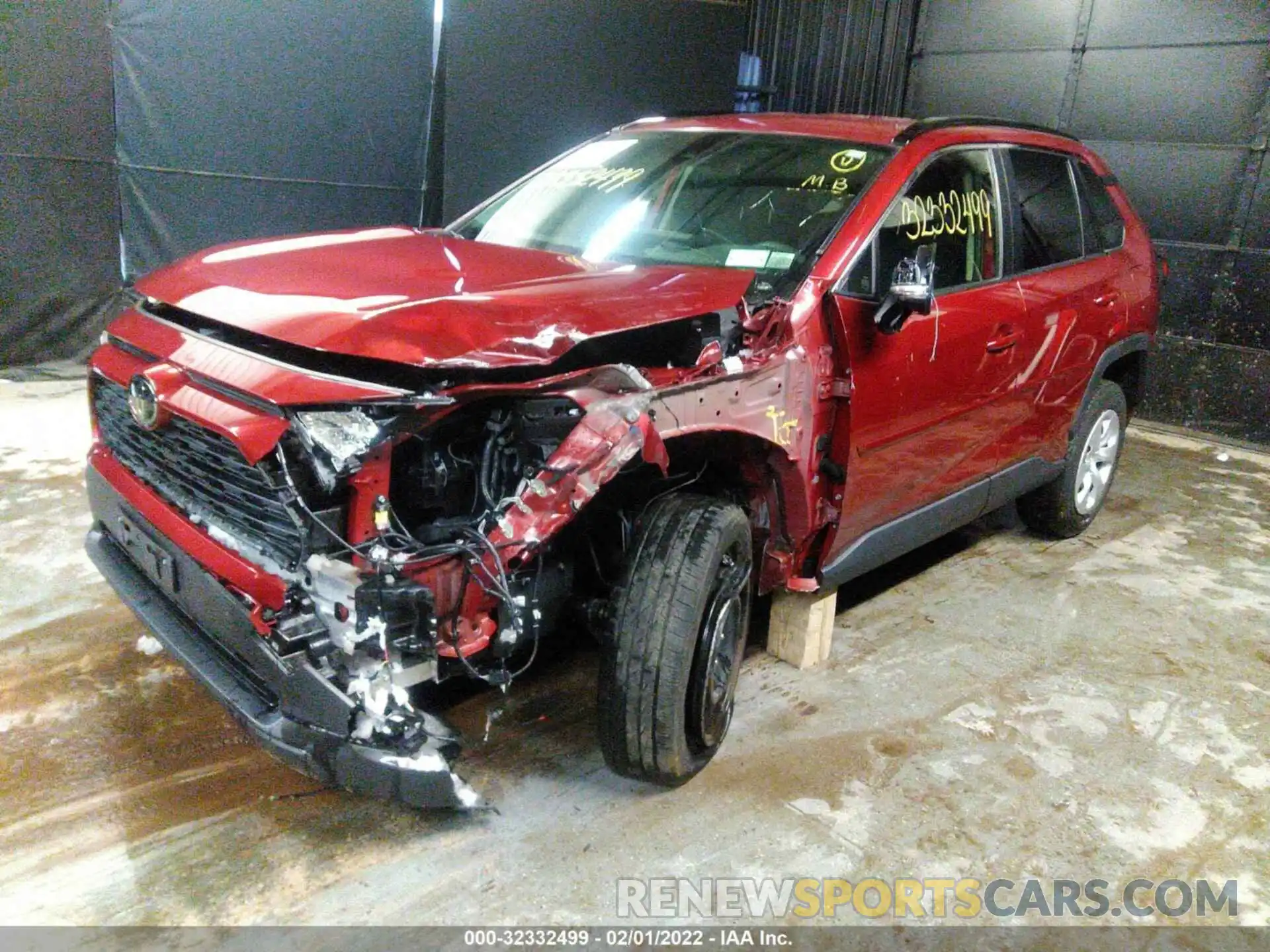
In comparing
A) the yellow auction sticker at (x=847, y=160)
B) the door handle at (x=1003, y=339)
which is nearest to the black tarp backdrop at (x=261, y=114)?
the yellow auction sticker at (x=847, y=160)

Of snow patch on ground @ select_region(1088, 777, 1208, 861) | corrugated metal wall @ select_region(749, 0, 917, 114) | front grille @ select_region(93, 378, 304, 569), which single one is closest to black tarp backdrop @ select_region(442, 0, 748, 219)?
corrugated metal wall @ select_region(749, 0, 917, 114)

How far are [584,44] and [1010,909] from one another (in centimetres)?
721

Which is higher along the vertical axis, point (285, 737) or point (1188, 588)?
point (285, 737)

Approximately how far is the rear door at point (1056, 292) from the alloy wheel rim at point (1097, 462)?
334mm

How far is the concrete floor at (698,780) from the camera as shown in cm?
213

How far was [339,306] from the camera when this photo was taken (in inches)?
79.3

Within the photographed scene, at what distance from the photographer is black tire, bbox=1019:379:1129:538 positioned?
4.11 metres

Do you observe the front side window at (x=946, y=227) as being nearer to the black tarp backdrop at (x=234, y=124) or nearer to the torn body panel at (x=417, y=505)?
the torn body panel at (x=417, y=505)

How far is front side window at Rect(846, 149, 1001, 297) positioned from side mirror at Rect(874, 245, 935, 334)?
0.13 m

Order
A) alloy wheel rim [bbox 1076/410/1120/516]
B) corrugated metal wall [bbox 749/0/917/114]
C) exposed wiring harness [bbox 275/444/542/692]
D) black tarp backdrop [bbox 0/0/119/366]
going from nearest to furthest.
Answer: exposed wiring harness [bbox 275/444/542/692]
alloy wheel rim [bbox 1076/410/1120/516]
black tarp backdrop [bbox 0/0/119/366]
corrugated metal wall [bbox 749/0/917/114]

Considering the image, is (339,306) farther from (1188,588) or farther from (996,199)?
(1188,588)

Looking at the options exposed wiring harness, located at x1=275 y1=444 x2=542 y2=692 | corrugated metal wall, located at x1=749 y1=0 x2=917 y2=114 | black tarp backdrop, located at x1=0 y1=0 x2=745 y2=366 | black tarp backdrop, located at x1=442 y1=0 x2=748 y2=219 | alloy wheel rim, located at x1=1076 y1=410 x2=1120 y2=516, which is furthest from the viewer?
corrugated metal wall, located at x1=749 y1=0 x2=917 y2=114

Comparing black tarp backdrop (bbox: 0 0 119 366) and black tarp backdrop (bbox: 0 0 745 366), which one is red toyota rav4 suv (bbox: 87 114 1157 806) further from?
black tarp backdrop (bbox: 0 0 119 366)

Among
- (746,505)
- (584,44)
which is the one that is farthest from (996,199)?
(584,44)
